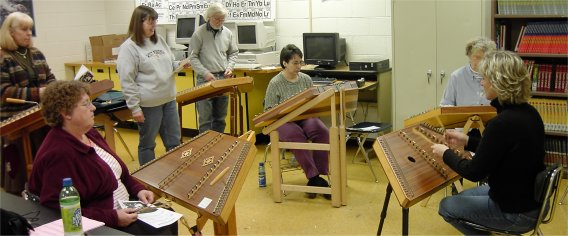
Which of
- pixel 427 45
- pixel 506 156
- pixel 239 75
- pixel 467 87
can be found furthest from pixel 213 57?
pixel 506 156

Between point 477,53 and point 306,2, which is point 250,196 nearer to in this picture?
point 477,53

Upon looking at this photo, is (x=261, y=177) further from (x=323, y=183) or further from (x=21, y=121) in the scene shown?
(x=21, y=121)

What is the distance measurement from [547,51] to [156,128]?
294cm

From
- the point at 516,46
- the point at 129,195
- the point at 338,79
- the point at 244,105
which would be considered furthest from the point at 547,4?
the point at 129,195

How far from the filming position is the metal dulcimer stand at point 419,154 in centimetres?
248

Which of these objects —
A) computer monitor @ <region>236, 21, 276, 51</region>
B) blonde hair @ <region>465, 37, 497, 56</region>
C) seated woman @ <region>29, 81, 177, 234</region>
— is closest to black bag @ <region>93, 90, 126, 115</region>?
seated woman @ <region>29, 81, 177, 234</region>

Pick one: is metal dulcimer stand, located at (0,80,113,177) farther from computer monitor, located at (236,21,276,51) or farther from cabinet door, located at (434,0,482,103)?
cabinet door, located at (434,0,482,103)

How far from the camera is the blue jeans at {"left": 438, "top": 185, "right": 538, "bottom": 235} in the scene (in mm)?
2479

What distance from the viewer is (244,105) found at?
584 cm

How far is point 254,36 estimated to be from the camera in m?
6.01

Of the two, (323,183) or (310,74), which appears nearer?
(323,183)

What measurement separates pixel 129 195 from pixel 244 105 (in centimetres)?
321

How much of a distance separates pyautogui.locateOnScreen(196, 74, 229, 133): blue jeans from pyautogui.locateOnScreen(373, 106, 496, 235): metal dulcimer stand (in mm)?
2365

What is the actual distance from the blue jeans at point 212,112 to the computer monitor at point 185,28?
1346 millimetres
